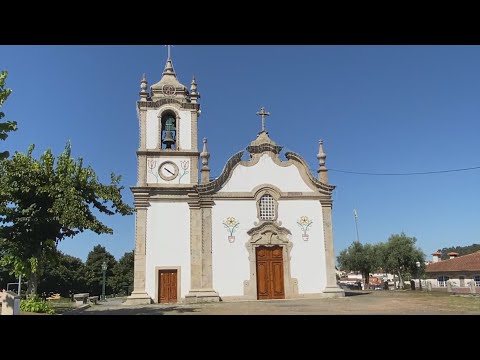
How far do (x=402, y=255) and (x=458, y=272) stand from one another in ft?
15.0

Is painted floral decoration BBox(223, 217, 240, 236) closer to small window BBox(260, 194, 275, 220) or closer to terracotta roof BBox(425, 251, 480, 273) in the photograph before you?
small window BBox(260, 194, 275, 220)

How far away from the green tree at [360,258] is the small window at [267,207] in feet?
67.8

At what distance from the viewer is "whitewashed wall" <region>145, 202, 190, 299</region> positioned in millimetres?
18156

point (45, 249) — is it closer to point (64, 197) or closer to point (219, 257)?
point (64, 197)

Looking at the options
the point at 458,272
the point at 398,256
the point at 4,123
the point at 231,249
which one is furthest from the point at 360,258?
the point at 4,123

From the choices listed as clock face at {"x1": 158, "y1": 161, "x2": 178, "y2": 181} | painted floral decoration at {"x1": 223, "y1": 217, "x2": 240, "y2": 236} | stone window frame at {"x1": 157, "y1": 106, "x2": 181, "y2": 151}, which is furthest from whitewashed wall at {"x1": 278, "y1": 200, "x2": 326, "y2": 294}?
stone window frame at {"x1": 157, "y1": 106, "x2": 181, "y2": 151}

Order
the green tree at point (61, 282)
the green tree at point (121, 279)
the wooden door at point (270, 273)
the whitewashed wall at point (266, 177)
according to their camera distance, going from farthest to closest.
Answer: the green tree at point (121, 279) < the green tree at point (61, 282) < the whitewashed wall at point (266, 177) < the wooden door at point (270, 273)

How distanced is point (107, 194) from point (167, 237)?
4.23 m

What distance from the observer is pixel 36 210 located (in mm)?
13703

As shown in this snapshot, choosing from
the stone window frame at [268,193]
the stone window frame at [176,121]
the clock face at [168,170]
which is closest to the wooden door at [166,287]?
the clock face at [168,170]

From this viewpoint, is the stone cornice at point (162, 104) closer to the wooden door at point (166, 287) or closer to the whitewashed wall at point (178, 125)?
the whitewashed wall at point (178, 125)

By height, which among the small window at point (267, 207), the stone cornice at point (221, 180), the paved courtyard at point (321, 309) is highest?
the stone cornice at point (221, 180)

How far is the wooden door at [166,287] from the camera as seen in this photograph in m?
18.0
